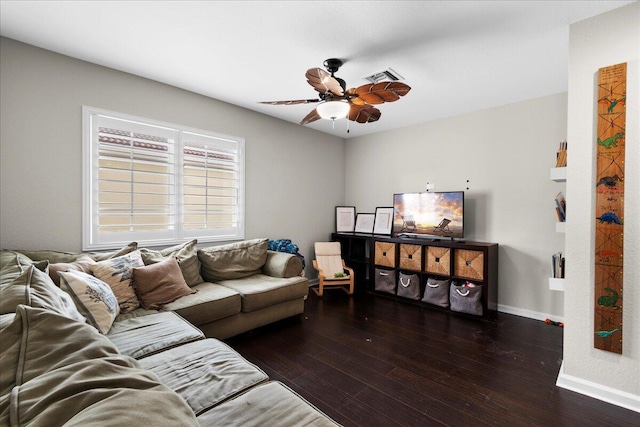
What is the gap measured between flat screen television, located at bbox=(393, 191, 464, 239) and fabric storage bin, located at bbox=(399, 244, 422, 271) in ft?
0.80

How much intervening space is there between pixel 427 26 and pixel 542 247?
280 centimetres

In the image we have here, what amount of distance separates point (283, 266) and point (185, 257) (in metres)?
1.03

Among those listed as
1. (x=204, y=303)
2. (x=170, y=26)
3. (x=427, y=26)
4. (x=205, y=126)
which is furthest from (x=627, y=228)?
(x=205, y=126)

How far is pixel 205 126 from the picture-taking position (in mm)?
3586

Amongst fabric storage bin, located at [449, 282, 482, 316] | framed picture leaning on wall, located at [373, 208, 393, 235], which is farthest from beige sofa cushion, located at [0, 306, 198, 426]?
framed picture leaning on wall, located at [373, 208, 393, 235]

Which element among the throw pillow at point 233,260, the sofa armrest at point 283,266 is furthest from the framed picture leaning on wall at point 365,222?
the throw pillow at point 233,260

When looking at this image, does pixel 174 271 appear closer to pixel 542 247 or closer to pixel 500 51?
pixel 500 51

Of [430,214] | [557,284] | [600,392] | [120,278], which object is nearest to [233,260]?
[120,278]

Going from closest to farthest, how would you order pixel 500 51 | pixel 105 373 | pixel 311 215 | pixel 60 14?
pixel 105 373 < pixel 60 14 < pixel 500 51 < pixel 311 215

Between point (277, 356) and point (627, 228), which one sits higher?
point (627, 228)

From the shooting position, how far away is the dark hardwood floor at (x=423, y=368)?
1.83 metres

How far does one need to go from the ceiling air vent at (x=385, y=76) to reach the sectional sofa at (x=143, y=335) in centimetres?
209

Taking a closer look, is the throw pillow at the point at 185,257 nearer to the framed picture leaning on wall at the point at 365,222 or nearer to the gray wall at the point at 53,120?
the gray wall at the point at 53,120

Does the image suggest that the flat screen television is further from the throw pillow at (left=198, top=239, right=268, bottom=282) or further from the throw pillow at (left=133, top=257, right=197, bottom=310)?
the throw pillow at (left=133, top=257, right=197, bottom=310)
